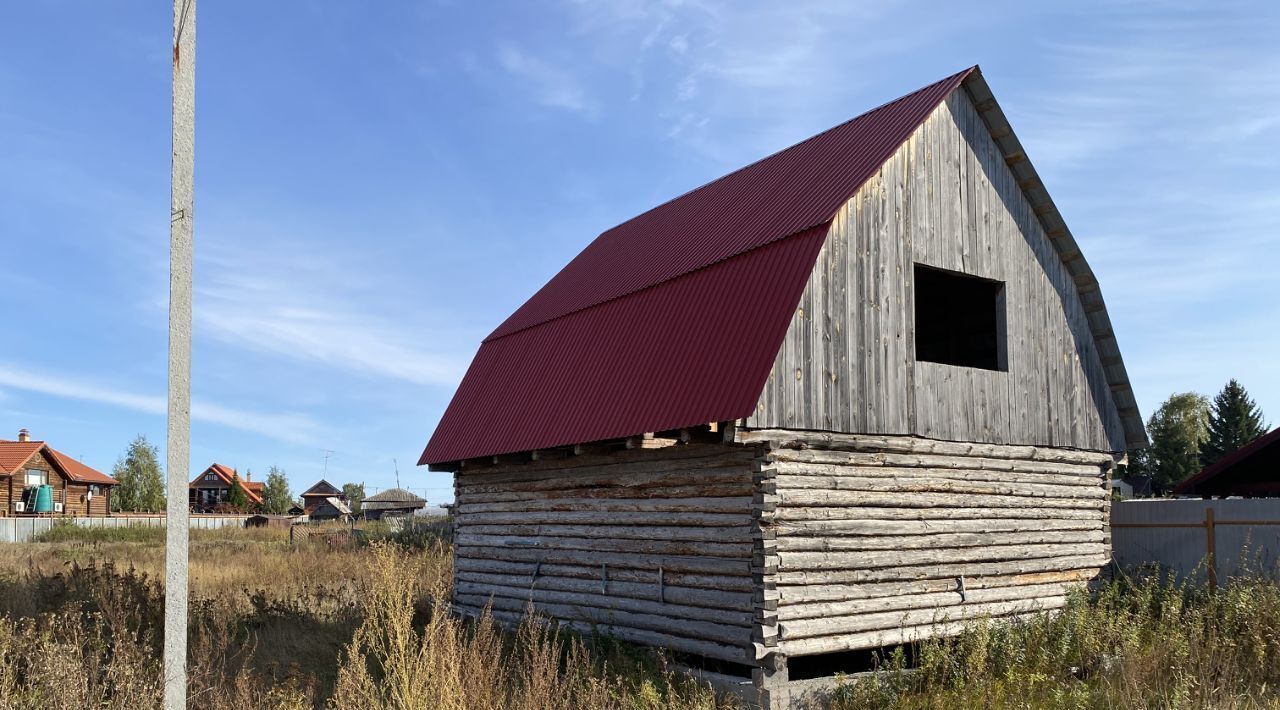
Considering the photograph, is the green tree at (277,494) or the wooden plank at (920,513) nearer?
the wooden plank at (920,513)

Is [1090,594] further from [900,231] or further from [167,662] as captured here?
[167,662]

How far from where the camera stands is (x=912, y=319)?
12938 millimetres

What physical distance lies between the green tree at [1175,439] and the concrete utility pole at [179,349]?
198ft

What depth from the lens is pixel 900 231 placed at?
13.1 meters

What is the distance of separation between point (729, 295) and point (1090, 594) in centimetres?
707

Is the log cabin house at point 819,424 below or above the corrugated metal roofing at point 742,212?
below

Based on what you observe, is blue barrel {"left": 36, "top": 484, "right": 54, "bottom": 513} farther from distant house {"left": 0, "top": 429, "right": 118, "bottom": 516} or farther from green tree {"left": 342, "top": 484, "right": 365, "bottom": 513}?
green tree {"left": 342, "top": 484, "right": 365, "bottom": 513}

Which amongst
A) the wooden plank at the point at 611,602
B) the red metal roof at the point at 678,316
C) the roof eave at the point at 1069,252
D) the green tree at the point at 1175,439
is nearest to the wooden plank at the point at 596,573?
the wooden plank at the point at 611,602

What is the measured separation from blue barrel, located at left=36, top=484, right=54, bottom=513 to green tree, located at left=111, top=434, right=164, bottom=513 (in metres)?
13.0

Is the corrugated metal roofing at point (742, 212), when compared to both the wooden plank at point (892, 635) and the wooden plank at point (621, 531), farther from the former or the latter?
the wooden plank at point (892, 635)

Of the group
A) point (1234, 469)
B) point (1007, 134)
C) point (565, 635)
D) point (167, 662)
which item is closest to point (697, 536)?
point (565, 635)

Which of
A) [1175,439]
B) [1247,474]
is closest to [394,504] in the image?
[1175,439]

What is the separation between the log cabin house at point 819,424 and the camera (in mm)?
11688

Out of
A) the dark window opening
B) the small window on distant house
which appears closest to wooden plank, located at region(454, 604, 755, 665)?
the dark window opening
